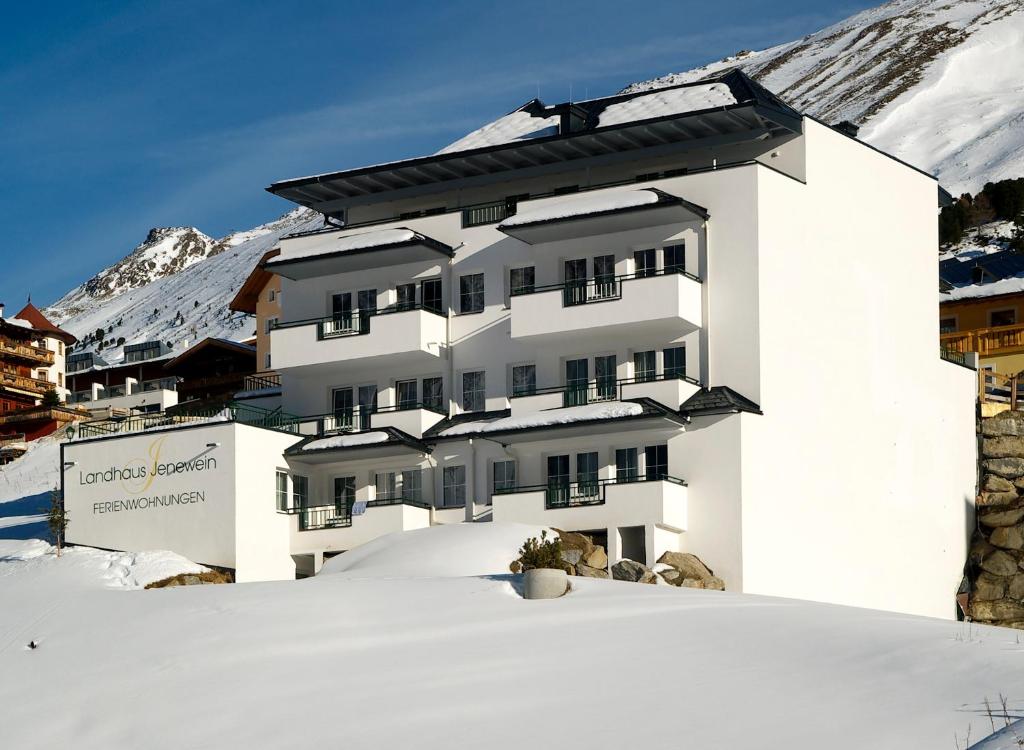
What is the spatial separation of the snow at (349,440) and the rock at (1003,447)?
→ 833 inches

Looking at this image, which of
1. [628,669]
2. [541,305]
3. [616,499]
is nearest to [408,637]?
[628,669]

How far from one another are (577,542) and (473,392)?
847 cm

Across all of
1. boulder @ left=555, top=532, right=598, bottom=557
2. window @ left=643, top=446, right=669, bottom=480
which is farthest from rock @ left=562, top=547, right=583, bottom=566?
window @ left=643, top=446, right=669, bottom=480

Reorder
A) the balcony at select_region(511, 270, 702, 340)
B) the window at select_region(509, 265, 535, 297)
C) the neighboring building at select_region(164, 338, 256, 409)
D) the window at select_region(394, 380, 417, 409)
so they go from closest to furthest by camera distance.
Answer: the balcony at select_region(511, 270, 702, 340) → the window at select_region(509, 265, 535, 297) → the window at select_region(394, 380, 417, 409) → the neighboring building at select_region(164, 338, 256, 409)

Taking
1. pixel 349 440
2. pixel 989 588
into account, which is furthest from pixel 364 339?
pixel 989 588

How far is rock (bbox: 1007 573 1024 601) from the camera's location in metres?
60.9

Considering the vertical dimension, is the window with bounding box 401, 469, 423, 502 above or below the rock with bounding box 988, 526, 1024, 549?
above

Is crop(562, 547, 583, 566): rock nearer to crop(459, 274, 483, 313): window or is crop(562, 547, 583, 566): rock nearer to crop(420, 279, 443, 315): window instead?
crop(459, 274, 483, 313): window

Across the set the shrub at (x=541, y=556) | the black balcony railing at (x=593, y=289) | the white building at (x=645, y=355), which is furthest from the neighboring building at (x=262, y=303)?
the shrub at (x=541, y=556)

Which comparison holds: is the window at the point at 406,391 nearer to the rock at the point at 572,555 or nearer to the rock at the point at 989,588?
the rock at the point at 572,555

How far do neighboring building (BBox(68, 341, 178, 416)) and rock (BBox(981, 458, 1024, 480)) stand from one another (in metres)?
40.0

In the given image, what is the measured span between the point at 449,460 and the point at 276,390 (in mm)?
10544

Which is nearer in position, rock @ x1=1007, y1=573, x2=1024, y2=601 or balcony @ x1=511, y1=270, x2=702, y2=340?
balcony @ x1=511, y1=270, x2=702, y2=340

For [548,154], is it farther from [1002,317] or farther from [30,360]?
[30,360]
